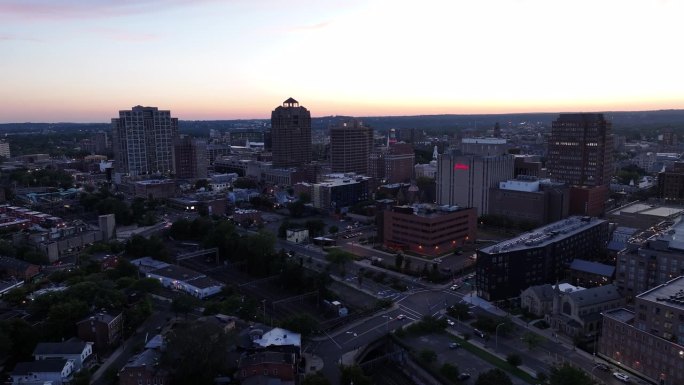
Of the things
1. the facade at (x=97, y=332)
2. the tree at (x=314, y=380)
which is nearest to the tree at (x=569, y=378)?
the tree at (x=314, y=380)

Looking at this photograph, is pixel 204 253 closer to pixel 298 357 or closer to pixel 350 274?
pixel 350 274

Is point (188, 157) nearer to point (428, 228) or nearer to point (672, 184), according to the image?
point (428, 228)

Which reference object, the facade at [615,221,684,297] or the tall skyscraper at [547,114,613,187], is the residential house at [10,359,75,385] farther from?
the tall skyscraper at [547,114,613,187]

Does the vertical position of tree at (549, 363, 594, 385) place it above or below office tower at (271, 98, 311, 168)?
below

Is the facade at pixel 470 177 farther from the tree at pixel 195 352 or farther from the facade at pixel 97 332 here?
the facade at pixel 97 332

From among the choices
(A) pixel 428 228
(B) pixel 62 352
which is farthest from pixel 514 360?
(B) pixel 62 352

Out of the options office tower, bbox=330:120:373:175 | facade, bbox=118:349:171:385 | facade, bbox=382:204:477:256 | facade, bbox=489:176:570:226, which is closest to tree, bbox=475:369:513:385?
facade, bbox=118:349:171:385
